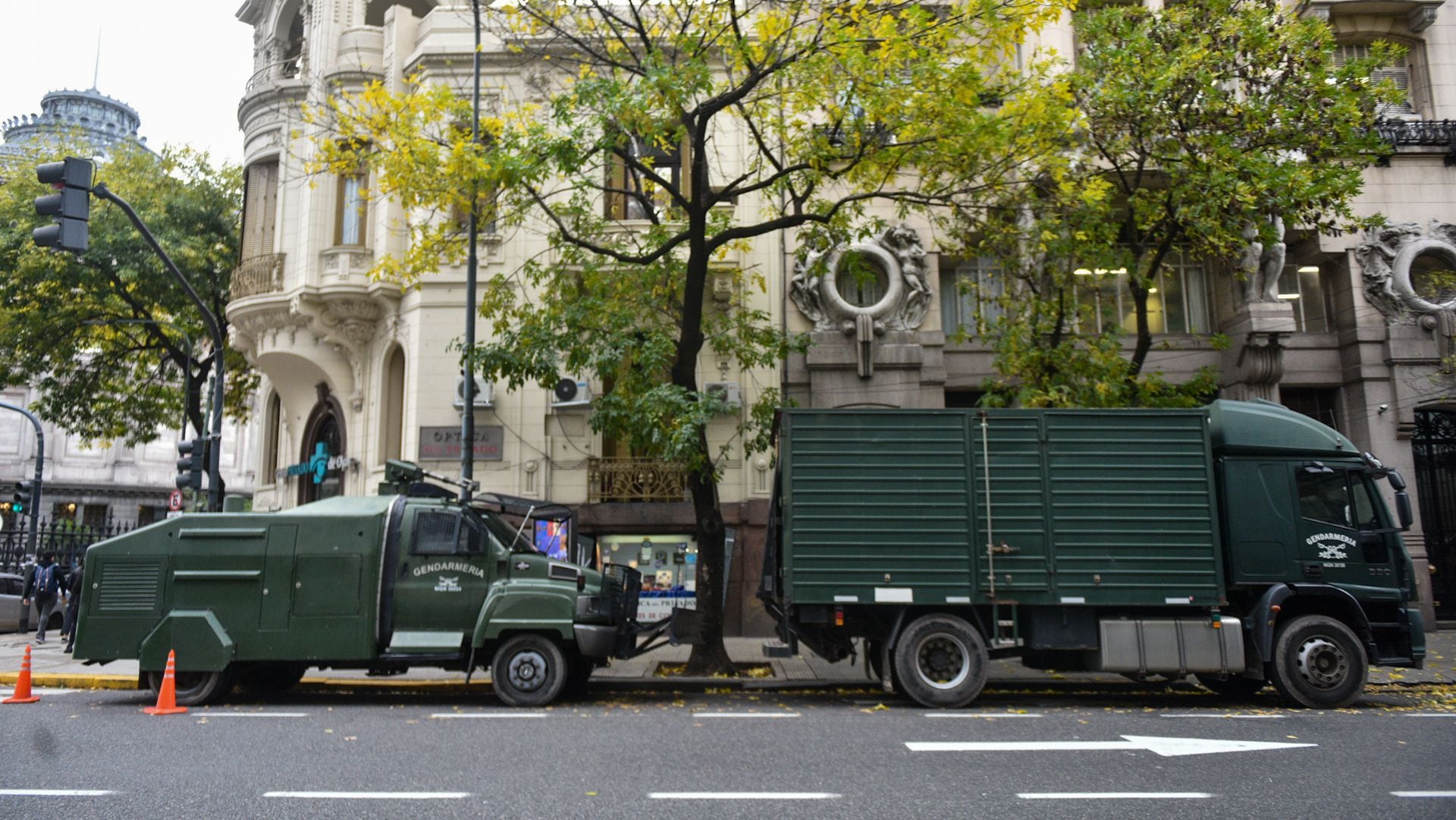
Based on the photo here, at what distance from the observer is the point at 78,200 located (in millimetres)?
12703

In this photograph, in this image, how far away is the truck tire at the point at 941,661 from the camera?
1125 centimetres

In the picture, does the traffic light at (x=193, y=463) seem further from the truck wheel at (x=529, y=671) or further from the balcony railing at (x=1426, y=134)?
the balcony railing at (x=1426, y=134)

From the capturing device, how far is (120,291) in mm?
24812

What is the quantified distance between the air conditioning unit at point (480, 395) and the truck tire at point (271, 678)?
736cm

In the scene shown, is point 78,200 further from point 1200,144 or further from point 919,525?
point 1200,144

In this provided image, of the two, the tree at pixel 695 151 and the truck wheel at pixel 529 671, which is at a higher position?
the tree at pixel 695 151

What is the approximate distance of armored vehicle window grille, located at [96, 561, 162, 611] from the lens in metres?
11.7

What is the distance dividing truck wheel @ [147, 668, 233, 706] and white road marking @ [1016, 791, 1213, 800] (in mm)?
8987

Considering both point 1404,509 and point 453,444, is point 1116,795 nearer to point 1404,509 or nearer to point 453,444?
point 1404,509

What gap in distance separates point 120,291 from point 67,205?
13.9 m

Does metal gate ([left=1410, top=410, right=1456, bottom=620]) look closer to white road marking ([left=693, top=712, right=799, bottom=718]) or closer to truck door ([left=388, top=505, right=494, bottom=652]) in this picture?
white road marking ([left=693, top=712, right=799, bottom=718])

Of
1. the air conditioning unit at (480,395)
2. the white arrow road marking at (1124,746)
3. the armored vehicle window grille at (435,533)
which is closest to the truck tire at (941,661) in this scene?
the white arrow road marking at (1124,746)

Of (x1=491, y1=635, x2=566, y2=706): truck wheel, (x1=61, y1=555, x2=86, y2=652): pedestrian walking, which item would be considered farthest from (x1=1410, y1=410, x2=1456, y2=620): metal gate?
(x1=61, y1=555, x2=86, y2=652): pedestrian walking

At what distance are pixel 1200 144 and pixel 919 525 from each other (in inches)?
296
